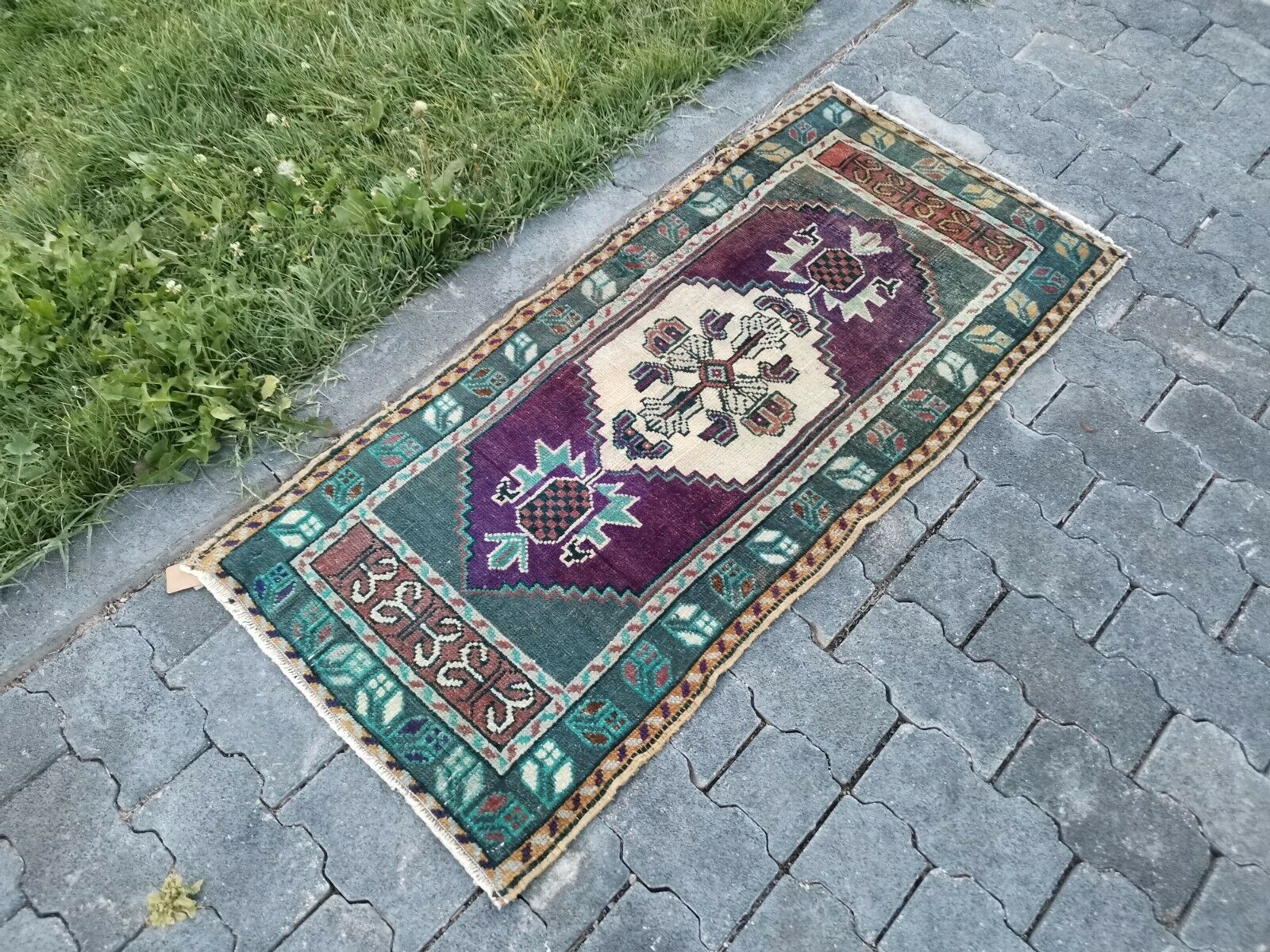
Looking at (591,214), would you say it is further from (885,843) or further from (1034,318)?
(885,843)

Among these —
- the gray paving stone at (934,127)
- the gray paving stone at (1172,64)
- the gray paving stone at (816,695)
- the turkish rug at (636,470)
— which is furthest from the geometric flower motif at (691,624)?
the gray paving stone at (1172,64)

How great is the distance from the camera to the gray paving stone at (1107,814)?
250cm

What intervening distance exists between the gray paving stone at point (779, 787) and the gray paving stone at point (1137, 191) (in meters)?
2.60

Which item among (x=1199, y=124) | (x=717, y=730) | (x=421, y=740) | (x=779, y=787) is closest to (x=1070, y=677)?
(x=779, y=787)

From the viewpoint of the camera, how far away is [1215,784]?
2.63 m

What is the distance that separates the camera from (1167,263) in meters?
Result: 3.63

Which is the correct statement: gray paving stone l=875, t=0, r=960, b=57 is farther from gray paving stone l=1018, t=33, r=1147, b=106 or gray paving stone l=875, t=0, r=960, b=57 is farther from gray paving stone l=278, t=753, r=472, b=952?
gray paving stone l=278, t=753, r=472, b=952

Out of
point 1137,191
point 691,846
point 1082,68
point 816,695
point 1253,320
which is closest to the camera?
point 691,846

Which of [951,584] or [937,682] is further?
[951,584]

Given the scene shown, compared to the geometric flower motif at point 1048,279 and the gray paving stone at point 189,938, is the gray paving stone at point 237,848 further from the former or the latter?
the geometric flower motif at point 1048,279

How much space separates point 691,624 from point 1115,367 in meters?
1.84

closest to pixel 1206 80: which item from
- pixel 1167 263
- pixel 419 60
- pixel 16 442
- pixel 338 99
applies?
pixel 1167 263

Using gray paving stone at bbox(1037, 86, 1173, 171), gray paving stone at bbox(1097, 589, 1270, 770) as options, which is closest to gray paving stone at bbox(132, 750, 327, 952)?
gray paving stone at bbox(1097, 589, 1270, 770)

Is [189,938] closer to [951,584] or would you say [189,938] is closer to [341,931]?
[341,931]
